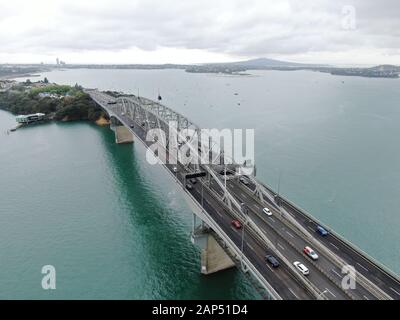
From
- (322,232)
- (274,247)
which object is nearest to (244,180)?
(322,232)

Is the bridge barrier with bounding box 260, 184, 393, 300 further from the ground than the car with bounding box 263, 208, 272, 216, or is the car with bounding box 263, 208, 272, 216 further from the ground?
the car with bounding box 263, 208, 272, 216

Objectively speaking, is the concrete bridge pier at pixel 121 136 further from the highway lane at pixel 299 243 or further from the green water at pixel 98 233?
the highway lane at pixel 299 243

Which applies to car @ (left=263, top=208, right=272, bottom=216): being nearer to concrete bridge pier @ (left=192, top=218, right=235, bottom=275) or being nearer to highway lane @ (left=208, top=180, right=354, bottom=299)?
highway lane @ (left=208, top=180, right=354, bottom=299)

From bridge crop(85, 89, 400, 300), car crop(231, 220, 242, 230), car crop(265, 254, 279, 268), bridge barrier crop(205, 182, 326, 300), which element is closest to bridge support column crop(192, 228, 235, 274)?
bridge crop(85, 89, 400, 300)
